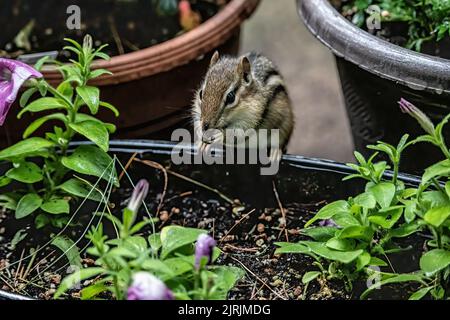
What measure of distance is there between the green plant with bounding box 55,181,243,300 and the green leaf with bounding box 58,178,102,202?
0.77 feet

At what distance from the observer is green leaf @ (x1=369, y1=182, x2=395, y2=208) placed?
1.38 m

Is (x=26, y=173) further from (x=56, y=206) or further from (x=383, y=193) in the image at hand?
(x=383, y=193)

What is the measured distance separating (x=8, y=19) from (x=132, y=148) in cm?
91

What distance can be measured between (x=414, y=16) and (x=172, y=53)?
593mm

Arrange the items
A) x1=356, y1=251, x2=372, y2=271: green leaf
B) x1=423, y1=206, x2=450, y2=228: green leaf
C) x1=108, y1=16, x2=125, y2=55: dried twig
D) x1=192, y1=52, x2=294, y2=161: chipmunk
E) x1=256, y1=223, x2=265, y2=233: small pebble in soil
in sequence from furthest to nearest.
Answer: x1=108, y1=16, x2=125, y2=55: dried twig, x1=192, y1=52, x2=294, y2=161: chipmunk, x1=256, y1=223, x2=265, y2=233: small pebble in soil, x1=356, y1=251, x2=372, y2=271: green leaf, x1=423, y1=206, x2=450, y2=228: green leaf

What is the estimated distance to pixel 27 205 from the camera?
1635 mm

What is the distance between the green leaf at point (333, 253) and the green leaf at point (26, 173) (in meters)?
0.55

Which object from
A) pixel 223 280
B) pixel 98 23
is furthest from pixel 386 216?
pixel 98 23

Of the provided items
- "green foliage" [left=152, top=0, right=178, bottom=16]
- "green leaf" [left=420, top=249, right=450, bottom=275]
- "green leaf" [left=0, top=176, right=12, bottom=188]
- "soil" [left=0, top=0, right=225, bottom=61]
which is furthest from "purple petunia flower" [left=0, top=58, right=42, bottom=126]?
"green foliage" [left=152, top=0, right=178, bottom=16]

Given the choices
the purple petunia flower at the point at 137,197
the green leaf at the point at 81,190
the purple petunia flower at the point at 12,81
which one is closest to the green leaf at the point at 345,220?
the purple petunia flower at the point at 137,197

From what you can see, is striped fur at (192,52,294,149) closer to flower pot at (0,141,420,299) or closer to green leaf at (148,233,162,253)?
flower pot at (0,141,420,299)

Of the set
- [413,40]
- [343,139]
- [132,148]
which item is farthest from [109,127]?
[343,139]

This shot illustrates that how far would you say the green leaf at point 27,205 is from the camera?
162 cm

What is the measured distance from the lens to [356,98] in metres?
1.89
